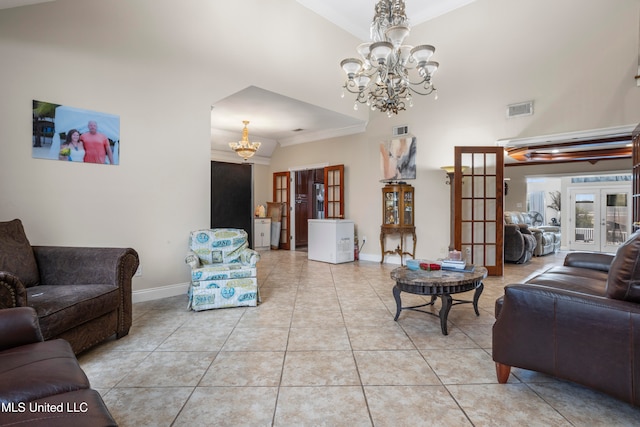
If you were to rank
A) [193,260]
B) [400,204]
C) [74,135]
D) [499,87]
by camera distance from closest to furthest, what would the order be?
[74,135]
[193,260]
[499,87]
[400,204]

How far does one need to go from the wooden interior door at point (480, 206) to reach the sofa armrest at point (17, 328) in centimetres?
501

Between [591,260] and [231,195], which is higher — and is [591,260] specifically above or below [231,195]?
below

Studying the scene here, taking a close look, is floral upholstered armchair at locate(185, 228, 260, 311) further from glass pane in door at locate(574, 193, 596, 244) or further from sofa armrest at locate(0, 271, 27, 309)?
glass pane in door at locate(574, 193, 596, 244)

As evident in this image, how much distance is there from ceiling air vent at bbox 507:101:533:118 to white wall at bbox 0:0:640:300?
8 centimetres

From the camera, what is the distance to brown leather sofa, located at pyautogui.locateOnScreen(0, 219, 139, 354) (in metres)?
2.07

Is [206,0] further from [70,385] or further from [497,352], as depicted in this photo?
[497,352]

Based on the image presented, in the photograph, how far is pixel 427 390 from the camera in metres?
1.85

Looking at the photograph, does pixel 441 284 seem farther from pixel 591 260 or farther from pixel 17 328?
pixel 17 328

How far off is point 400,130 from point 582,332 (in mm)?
4872

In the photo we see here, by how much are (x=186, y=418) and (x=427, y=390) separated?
4.24 ft

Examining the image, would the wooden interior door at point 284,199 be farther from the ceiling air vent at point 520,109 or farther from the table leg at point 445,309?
the table leg at point 445,309

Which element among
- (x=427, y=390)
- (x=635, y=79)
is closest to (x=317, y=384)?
(x=427, y=390)

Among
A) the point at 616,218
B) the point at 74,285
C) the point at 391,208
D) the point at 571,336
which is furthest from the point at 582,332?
the point at 616,218

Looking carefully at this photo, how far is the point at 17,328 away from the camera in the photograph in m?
1.36
